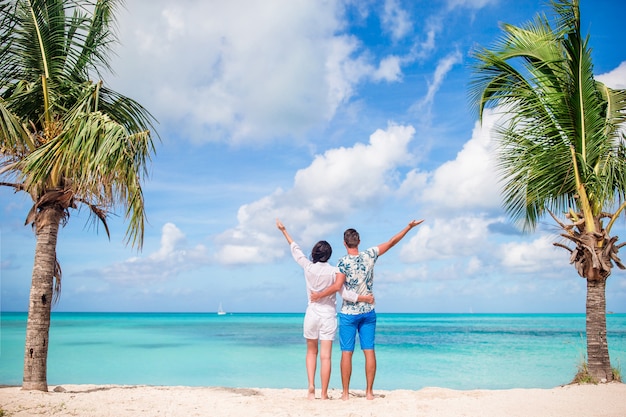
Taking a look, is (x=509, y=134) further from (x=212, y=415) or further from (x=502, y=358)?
(x=502, y=358)

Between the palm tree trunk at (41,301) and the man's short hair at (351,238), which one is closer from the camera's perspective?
the man's short hair at (351,238)

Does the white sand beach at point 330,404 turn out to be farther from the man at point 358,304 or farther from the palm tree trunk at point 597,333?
the palm tree trunk at point 597,333

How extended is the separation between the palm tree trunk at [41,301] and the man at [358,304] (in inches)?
166

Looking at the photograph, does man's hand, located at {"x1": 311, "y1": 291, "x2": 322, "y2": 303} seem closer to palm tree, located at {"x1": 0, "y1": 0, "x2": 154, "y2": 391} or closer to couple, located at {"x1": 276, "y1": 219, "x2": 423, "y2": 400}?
A: couple, located at {"x1": 276, "y1": 219, "x2": 423, "y2": 400}

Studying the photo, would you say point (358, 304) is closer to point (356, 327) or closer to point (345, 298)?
point (345, 298)

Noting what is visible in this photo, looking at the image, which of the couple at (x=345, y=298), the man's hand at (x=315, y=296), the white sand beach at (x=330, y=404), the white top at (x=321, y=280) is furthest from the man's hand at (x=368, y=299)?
the white sand beach at (x=330, y=404)

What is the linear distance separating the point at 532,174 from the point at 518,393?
3860 mm

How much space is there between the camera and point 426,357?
19.6 m

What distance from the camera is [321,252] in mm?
5988

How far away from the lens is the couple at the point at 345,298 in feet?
19.4

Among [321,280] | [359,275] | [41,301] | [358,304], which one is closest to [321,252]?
[321,280]

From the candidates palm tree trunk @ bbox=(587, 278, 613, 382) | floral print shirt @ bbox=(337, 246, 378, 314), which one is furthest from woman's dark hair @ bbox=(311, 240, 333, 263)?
palm tree trunk @ bbox=(587, 278, 613, 382)

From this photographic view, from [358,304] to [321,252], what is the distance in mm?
772

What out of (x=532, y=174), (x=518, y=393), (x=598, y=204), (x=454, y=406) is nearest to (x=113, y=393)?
(x=454, y=406)
